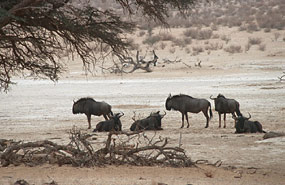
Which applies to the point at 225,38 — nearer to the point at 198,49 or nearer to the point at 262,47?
the point at 198,49

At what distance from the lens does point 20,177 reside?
8.78 meters

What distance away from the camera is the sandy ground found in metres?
9.16

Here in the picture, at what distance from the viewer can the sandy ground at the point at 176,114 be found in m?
9.16

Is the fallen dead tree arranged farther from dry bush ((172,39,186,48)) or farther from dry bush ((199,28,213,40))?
dry bush ((199,28,213,40))

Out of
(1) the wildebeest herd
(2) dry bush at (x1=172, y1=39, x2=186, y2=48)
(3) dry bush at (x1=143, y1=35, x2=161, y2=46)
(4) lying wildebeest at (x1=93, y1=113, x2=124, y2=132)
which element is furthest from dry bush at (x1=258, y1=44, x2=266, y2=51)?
(4) lying wildebeest at (x1=93, y1=113, x2=124, y2=132)

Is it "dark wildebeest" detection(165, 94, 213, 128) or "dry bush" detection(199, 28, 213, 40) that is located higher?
"dry bush" detection(199, 28, 213, 40)

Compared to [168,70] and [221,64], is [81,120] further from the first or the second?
[221,64]

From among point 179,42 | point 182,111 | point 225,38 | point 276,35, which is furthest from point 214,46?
point 182,111

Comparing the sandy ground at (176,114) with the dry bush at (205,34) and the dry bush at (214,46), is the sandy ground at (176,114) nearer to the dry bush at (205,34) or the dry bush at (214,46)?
the dry bush at (214,46)


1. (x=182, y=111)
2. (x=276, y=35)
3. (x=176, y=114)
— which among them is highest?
(x=276, y=35)

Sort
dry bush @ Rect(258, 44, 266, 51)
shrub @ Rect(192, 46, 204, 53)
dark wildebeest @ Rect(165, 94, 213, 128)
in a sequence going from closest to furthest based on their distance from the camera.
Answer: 1. dark wildebeest @ Rect(165, 94, 213, 128)
2. dry bush @ Rect(258, 44, 266, 51)
3. shrub @ Rect(192, 46, 204, 53)

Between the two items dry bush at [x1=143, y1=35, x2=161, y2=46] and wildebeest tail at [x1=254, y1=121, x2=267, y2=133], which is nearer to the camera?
wildebeest tail at [x1=254, y1=121, x2=267, y2=133]

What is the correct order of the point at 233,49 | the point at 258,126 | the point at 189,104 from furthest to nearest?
the point at 233,49
the point at 189,104
the point at 258,126

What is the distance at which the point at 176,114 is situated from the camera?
68.6ft
